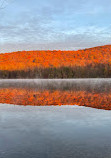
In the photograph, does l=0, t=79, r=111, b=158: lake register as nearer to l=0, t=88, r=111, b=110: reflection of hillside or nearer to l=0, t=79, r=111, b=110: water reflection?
l=0, t=88, r=111, b=110: reflection of hillside

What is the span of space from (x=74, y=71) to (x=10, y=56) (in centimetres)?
2264

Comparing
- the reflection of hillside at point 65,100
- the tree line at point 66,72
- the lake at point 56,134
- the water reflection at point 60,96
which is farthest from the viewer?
the tree line at point 66,72

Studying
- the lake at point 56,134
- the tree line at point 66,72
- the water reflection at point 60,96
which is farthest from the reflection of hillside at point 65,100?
the tree line at point 66,72

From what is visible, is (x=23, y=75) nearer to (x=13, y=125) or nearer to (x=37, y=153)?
(x=13, y=125)

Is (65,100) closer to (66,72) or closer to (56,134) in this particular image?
(56,134)

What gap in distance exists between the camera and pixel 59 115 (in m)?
5.47

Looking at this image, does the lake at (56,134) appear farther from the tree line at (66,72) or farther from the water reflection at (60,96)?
the tree line at (66,72)

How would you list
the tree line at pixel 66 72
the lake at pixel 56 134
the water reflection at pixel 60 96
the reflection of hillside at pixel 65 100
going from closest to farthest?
the lake at pixel 56 134 < the reflection of hillside at pixel 65 100 < the water reflection at pixel 60 96 < the tree line at pixel 66 72

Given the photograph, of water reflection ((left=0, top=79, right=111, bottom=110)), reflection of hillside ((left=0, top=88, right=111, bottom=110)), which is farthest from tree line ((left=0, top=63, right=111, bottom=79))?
reflection of hillside ((left=0, top=88, right=111, bottom=110))

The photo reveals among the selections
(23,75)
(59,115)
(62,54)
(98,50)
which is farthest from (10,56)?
(59,115)

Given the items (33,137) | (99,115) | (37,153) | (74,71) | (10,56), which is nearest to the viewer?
(37,153)

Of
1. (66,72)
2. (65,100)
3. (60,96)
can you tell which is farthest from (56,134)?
(66,72)

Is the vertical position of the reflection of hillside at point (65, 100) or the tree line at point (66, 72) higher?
the tree line at point (66, 72)

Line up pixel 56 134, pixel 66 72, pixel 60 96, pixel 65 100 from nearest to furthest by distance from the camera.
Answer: pixel 56 134 < pixel 65 100 < pixel 60 96 < pixel 66 72
